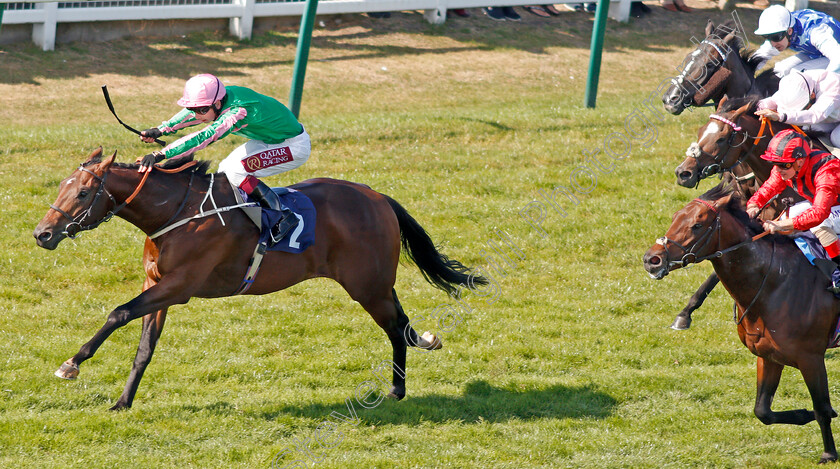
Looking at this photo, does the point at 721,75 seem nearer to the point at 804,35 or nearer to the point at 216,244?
the point at 804,35

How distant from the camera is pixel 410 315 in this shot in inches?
361

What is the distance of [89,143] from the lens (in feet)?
39.5

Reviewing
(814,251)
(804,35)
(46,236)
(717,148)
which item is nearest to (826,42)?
(804,35)

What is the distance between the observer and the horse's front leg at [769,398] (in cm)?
672

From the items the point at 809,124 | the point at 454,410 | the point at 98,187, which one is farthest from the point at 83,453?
the point at 809,124

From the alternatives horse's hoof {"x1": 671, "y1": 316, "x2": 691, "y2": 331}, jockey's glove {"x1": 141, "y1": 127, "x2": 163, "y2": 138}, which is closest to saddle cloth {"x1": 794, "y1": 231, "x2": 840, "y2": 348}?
horse's hoof {"x1": 671, "y1": 316, "x2": 691, "y2": 331}

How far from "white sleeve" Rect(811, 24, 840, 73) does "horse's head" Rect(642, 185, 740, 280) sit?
9.75ft

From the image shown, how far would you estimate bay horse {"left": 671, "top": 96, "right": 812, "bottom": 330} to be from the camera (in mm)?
6953

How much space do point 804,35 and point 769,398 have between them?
3618 mm

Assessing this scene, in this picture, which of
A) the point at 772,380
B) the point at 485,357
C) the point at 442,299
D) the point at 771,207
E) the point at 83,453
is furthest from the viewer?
the point at 442,299

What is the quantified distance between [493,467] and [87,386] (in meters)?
3.31

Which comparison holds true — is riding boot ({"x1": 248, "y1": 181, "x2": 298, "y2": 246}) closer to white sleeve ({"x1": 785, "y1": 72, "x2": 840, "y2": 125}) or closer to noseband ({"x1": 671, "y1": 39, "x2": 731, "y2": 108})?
white sleeve ({"x1": 785, "y1": 72, "x2": 840, "y2": 125})

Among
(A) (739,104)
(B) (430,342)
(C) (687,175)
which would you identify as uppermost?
(A) (739,104)

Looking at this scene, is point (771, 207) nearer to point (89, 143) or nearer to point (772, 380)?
point (772, 380)
